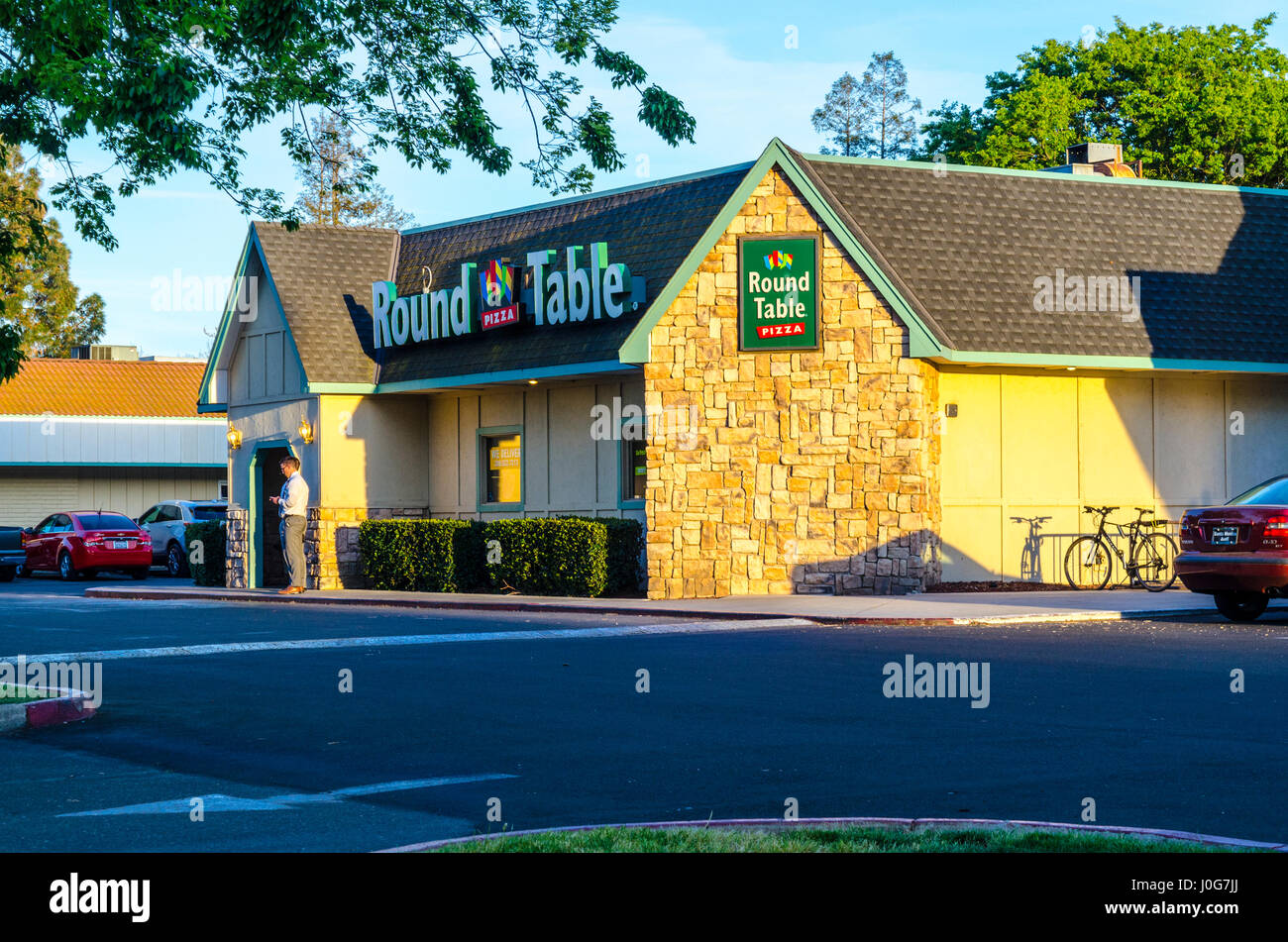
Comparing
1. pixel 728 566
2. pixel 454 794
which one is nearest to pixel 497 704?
pixel 454 794

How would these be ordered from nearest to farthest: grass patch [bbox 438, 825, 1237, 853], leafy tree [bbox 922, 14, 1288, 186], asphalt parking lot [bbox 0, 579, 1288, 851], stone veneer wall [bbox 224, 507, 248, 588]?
1. grass patch [bbox 438, 825, 1237, 853]
2. asphalt parking lot [bbox 0, 579, 1288, 851]
3. stone veneer wall [bbox 224, 507, 248, 588]
4. leafy tree [bbox 922, 14, 1288, 186]

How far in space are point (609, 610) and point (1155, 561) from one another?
335 inches

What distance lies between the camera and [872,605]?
→ 69.1 feet

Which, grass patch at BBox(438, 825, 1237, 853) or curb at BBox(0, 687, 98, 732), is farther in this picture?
curb at BBox(0, 687, 98, 732)

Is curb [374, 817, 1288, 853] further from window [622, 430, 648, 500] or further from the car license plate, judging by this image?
window [622, 430, 648, 500]

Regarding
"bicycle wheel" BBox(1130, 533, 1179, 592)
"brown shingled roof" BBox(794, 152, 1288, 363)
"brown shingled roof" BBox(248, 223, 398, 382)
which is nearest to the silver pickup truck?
"brown shingled roof" BBox(248, 223, 398, 382)

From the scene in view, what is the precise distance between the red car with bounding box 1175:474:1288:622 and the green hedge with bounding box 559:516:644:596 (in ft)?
28.8

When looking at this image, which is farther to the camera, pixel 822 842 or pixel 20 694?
pixel 20 694

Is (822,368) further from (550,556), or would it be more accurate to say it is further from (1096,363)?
(550,556)

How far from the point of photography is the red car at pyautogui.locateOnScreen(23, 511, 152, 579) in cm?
3753

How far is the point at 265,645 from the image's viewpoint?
17562mm

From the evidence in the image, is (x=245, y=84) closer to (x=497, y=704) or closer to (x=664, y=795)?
(x=497, y=704)

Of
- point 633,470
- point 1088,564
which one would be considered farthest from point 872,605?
point 633,470
